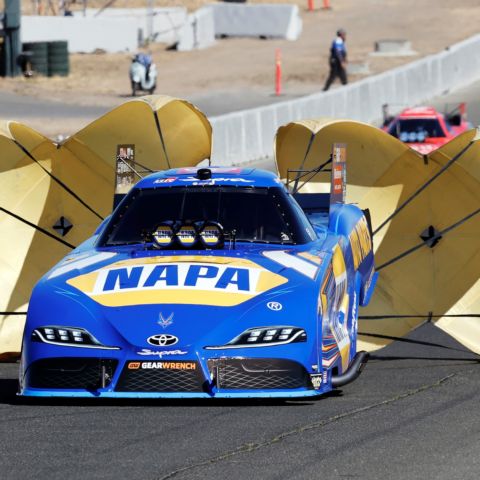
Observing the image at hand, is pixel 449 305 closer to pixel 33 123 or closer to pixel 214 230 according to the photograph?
pixel 214 230

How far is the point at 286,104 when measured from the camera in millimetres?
33969

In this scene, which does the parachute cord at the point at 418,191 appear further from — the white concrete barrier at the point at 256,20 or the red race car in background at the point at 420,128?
the white concrete barrier at the point at 256,20

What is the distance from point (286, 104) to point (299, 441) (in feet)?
86.9

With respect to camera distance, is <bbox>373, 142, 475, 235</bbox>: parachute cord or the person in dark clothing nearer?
<bbox>373, 142, 475, 235</bbox>: parachute cord

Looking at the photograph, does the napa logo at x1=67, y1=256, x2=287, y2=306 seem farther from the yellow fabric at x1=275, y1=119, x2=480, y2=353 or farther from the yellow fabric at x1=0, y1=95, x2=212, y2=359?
the yellow fabric at x1=275, y1=119, x2=480, y2=353

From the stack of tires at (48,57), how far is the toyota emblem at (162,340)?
42.8m

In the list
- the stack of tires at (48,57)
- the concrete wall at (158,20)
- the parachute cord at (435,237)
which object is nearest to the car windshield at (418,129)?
the parachute cord at (435,237)

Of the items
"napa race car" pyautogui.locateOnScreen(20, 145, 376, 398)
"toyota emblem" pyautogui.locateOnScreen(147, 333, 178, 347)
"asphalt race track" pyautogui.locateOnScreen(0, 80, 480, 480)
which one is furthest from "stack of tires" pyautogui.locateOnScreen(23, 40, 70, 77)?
"toyota emblem" pyautogui.locateOnScreen(147, 333, 178, 347)

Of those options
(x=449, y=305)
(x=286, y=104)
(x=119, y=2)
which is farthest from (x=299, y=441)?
(x=119, y=2)

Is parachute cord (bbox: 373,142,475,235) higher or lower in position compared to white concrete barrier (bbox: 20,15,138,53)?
higher

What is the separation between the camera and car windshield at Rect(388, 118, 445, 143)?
98.9ft

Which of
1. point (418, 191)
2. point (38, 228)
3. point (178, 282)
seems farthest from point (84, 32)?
point (178, 282)

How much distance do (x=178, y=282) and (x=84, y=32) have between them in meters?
50.0

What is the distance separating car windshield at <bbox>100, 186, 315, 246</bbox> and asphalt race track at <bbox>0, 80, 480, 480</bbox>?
122 centimetres
